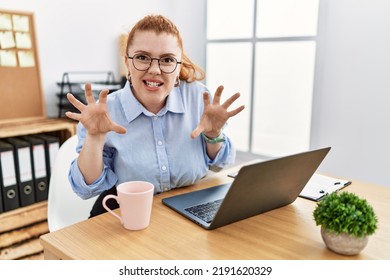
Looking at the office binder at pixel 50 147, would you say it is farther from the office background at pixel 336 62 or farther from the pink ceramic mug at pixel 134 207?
the pink ceramic mug at pixel 134 207

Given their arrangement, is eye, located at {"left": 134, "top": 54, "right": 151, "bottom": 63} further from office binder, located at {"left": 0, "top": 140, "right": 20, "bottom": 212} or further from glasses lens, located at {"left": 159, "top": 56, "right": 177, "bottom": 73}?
office binder, located at {"left": 0, "top": 140, "right": 20, "bottom": 212}

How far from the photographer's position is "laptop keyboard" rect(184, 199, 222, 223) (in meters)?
0.85

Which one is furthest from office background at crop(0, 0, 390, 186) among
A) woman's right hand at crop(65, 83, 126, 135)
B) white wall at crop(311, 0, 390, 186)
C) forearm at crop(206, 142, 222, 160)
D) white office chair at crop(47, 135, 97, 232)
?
woman's right hand at crop(65, 83, 126, 135)

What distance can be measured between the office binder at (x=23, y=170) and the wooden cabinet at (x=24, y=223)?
0.05m

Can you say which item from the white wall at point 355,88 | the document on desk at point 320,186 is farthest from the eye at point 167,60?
the white wall at point 355,88

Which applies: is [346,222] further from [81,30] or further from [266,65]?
[81,30]

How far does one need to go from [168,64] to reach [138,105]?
160 millimetres

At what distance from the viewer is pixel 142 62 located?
108cm

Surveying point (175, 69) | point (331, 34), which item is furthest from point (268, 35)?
point (175, 69)

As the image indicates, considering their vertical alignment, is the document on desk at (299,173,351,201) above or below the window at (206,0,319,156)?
below

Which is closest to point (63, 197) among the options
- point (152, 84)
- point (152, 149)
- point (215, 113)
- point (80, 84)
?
point (152, 149)

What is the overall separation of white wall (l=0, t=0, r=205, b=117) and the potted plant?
1710mm

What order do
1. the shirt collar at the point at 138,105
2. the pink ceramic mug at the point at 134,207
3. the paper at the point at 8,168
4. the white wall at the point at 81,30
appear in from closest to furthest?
the pink ceramic mug at the point at 134,207 < the shirt collar at the point at 138,105 < the paper at the point at 8,168 < the white wall at the point at 81,30

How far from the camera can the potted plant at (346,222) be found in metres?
A: 0.67
